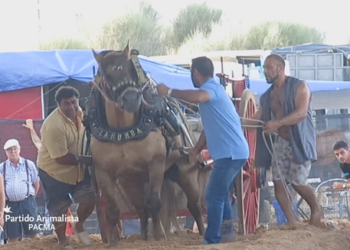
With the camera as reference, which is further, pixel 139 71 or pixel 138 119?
pixel 138 119

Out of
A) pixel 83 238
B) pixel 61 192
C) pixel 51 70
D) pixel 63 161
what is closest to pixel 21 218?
pixel 83 238

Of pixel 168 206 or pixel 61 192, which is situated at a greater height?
pixel 61 192

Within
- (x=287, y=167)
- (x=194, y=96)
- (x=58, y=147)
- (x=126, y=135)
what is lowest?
(x=287, y=167)

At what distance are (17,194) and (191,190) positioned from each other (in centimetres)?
256

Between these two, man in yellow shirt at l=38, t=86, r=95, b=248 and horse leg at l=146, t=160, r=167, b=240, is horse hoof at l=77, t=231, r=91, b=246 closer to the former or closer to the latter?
man in yellow shirt at l=38, t=86, r=95, b=248

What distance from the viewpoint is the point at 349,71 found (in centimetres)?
2191

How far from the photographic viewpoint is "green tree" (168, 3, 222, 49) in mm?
45562

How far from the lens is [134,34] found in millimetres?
39719

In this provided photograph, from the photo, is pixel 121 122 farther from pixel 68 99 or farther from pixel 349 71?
pixel 349 71

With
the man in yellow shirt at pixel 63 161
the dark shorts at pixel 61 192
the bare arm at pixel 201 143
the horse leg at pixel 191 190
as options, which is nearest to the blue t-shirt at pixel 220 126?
the bare arm at pixel 201 143

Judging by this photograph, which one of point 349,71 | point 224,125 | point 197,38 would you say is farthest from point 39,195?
point 197,38

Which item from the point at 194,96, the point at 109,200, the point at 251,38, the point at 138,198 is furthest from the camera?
the point at 251,38

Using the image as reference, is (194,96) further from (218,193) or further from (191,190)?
(191,190)

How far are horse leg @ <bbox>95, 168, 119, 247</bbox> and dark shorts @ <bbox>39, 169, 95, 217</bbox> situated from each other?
600 millimetres
